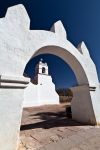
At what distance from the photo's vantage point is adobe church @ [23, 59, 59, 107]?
67.9 ft

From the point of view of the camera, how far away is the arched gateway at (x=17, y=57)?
318cm

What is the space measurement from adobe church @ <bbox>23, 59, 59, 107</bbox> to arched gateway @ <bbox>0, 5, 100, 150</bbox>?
15.5 m

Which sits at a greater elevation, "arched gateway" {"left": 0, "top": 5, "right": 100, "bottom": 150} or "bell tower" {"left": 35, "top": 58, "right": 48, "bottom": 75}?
"bell tower" {"left": 35, "top": 58, "right": 48, "bottom": 75}

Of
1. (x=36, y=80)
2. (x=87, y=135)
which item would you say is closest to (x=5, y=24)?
(x=87, y=135)

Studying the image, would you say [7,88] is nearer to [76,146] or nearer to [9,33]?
[9,33]

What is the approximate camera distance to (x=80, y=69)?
610 centimetres

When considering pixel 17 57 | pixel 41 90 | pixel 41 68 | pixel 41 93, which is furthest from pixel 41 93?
pixel 17 57

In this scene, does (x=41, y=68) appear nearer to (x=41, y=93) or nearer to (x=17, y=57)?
(x=41, y=93)

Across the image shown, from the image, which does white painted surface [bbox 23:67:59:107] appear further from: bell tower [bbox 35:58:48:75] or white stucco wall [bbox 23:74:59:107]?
bell tower [bbox 35:58:48:75]

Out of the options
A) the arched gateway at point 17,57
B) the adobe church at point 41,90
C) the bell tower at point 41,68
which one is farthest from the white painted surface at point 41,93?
the arched gateway at point 17,57

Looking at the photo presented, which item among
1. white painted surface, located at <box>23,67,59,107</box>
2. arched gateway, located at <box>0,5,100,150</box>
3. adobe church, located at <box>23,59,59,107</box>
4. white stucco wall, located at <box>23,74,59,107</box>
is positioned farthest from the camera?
adobe church, located at <box>23,59,59,107</box>

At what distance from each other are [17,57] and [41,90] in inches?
774

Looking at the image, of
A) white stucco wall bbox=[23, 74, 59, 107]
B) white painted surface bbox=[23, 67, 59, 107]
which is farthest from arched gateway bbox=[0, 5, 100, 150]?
white painted surface bbox=[23, 67, 59, 107]

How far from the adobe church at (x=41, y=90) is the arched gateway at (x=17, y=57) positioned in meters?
15.5
